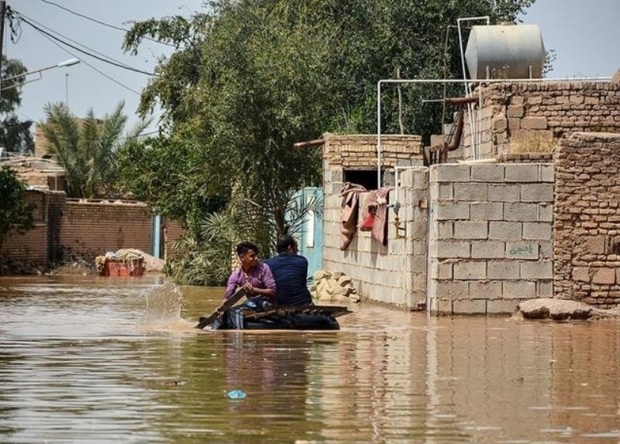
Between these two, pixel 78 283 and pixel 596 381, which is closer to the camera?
pixel 596 381

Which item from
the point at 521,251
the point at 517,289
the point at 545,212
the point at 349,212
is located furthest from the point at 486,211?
the point at 349,212

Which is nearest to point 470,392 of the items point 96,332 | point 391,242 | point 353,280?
point 96,332

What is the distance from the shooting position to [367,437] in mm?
8992

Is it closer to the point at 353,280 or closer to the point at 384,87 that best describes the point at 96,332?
the point at 353,280

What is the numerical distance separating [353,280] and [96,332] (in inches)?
393

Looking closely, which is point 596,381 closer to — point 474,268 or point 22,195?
point 474,268

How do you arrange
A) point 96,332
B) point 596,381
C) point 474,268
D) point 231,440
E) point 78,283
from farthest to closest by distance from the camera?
point 78,283
point 474,268
point 96,332
point 596,381
point 231,440

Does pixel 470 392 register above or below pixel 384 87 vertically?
below

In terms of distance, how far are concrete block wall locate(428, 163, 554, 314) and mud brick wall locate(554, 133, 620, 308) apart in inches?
10.0

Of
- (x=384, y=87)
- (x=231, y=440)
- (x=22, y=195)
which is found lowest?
(x=231, y=440)

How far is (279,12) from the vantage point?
4419 centimetres

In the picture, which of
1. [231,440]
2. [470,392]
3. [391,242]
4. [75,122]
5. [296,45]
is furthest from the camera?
[75,122]

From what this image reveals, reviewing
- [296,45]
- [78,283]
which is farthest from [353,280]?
[78,283]

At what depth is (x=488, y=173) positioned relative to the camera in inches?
879
